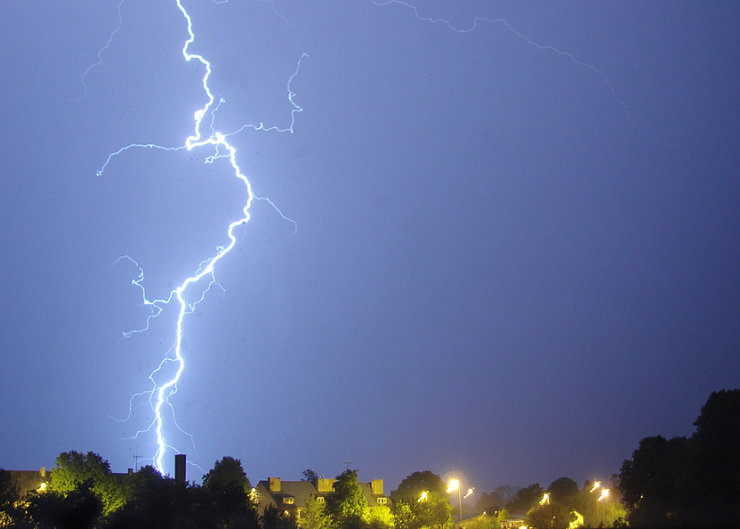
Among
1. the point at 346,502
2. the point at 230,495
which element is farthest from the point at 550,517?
the point at 230,495

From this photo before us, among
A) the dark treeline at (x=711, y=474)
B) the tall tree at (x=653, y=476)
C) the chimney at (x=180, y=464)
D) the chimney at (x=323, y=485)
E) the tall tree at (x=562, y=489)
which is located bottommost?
the dark treeline at (x=711, y=474)

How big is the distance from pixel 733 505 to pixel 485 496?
126450 mm

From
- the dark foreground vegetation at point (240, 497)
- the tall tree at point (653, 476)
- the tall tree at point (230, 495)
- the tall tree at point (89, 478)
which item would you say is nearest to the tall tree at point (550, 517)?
the tall tree at point (653, 476)

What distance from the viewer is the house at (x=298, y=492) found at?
50.1 meters

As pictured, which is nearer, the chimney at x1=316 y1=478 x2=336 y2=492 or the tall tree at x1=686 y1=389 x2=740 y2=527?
the tall tree at x1=686 y1=389 x2=740 y2=527

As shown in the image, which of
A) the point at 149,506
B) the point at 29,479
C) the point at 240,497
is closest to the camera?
the point at 149,506

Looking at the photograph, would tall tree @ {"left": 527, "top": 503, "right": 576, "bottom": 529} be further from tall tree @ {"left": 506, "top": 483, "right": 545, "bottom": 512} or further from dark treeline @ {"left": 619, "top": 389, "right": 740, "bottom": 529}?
tall tree @ {"left": 506, "top": 483, "right": 545, "bottom": 512}

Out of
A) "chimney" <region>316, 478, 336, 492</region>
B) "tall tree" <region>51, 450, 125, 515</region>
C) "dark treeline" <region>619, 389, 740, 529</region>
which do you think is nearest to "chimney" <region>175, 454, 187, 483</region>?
"tall tree" <region>51, 450, 125, 515</region>

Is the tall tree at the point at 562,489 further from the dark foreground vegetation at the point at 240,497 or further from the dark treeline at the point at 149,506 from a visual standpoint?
the dark treeline at the point at 149,506

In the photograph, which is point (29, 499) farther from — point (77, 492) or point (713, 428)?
point (713, 428)

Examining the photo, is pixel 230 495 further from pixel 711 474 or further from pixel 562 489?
pixel 562 489

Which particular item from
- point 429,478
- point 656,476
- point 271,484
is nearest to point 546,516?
point 656,476

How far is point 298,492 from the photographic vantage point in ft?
179

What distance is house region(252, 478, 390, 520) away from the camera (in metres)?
50.1
